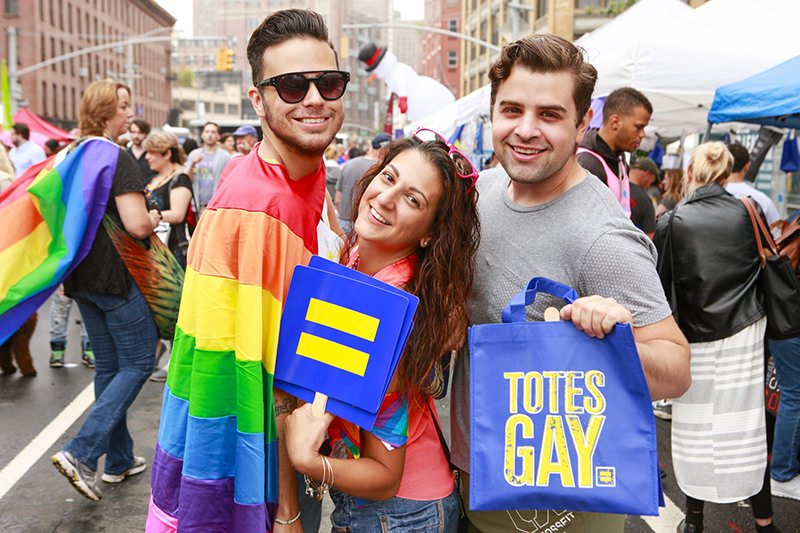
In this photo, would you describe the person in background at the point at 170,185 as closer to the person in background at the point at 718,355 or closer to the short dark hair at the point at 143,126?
the short dark hair at the point at 143,126

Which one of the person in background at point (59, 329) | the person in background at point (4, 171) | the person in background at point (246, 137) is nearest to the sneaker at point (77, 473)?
the person in background at point (59, 329)

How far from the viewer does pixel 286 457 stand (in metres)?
1.87

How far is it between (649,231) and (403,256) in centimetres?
401

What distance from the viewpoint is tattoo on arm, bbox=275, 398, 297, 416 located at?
1.88m

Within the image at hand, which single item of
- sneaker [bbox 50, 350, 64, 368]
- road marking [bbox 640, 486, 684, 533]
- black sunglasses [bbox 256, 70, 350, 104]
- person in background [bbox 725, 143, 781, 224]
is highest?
black sunglasses [bbox 256, 70, 350, 104]

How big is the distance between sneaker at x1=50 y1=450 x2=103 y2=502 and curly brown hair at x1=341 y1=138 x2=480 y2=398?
2687 mm

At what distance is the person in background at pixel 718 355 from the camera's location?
12.0 feet

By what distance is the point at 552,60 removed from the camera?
Result: 1.81 meters

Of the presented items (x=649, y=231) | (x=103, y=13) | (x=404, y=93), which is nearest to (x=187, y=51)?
(x=103, y=13)

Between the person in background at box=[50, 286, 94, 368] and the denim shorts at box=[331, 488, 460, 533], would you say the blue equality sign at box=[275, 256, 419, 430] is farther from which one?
the person in background at box=[50, 286, 94, 368]

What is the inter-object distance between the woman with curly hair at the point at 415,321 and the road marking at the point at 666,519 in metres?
2.37

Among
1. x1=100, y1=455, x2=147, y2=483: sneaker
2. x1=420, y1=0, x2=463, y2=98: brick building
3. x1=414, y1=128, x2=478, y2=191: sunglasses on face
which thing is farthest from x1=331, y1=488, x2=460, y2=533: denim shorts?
x1=420, y1=0, x2=463, y2=98: brick building

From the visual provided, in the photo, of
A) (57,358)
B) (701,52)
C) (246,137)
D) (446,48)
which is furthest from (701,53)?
(446,48)

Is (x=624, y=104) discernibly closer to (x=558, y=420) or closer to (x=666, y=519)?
(x=666, y=519)
